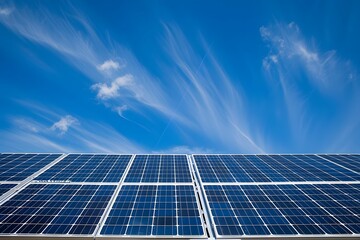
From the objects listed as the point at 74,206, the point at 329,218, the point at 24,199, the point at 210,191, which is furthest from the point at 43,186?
the point at 329,218

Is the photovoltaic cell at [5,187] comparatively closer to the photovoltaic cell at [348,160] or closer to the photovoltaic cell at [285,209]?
the photovoltaic cell at [285,209]

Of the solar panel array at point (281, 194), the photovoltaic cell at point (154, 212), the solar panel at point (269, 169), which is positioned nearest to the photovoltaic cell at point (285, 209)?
the solar panel array at point (281, 194)

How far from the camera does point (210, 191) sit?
2070 cm

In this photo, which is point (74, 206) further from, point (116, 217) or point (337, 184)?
point (337, 184)

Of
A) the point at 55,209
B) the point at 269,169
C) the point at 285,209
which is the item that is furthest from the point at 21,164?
the point at 269,169

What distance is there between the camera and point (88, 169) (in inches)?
992

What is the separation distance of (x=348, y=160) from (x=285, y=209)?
16.2m

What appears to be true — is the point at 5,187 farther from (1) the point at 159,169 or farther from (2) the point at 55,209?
(1) the point at 159,169

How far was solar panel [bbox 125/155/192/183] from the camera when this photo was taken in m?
23.1

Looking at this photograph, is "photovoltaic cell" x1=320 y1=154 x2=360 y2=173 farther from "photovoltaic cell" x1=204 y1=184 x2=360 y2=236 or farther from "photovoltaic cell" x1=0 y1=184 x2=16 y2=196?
"photovoltaic cell" x1=0 y1=184 x2=16 y2=196

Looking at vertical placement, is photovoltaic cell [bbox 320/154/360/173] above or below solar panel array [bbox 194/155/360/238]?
above

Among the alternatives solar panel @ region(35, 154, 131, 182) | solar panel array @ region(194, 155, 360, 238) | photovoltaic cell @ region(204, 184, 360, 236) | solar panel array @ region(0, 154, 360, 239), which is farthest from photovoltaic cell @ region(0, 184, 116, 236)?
photovoltaic cell @ region(204, 184, 360, 236)

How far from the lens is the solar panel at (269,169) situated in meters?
23.2

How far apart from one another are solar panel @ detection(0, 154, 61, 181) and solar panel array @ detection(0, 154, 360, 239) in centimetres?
10
